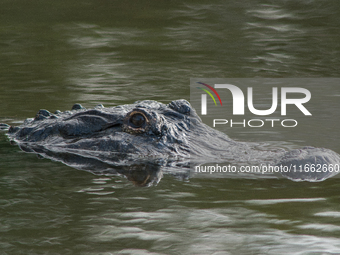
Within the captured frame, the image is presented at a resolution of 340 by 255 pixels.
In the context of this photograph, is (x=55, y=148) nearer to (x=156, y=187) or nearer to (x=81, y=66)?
(x=156, y=187)

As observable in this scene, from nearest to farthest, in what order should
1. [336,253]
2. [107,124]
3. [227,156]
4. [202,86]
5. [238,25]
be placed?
1. [336,253]
2. [227,156]
3. [107,124]
4. [202,86]
5. [238,25]

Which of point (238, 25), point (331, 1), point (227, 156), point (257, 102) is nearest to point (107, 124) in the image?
point (227, 156)

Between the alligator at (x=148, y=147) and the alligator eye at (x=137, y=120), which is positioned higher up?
the alligator eye at (x=137, y=120)

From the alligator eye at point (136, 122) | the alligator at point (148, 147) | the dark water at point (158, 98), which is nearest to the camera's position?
the dark water at point (158, 98)

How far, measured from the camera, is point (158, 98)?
27.3 ft

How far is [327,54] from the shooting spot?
1150 cm

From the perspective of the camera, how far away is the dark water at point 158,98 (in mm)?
3010

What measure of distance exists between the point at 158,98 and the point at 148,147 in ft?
12.0

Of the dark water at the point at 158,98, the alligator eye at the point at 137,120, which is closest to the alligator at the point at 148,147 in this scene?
the alligator eye at the point at 137,120

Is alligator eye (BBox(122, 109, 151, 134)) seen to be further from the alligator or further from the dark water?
the dark water

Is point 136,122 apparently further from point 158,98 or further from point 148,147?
point 158,98

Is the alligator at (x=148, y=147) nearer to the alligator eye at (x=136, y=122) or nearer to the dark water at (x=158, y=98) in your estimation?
the alligator eye at (x=136, y=122)

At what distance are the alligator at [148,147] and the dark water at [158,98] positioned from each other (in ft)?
0.68

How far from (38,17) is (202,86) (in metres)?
6.68
